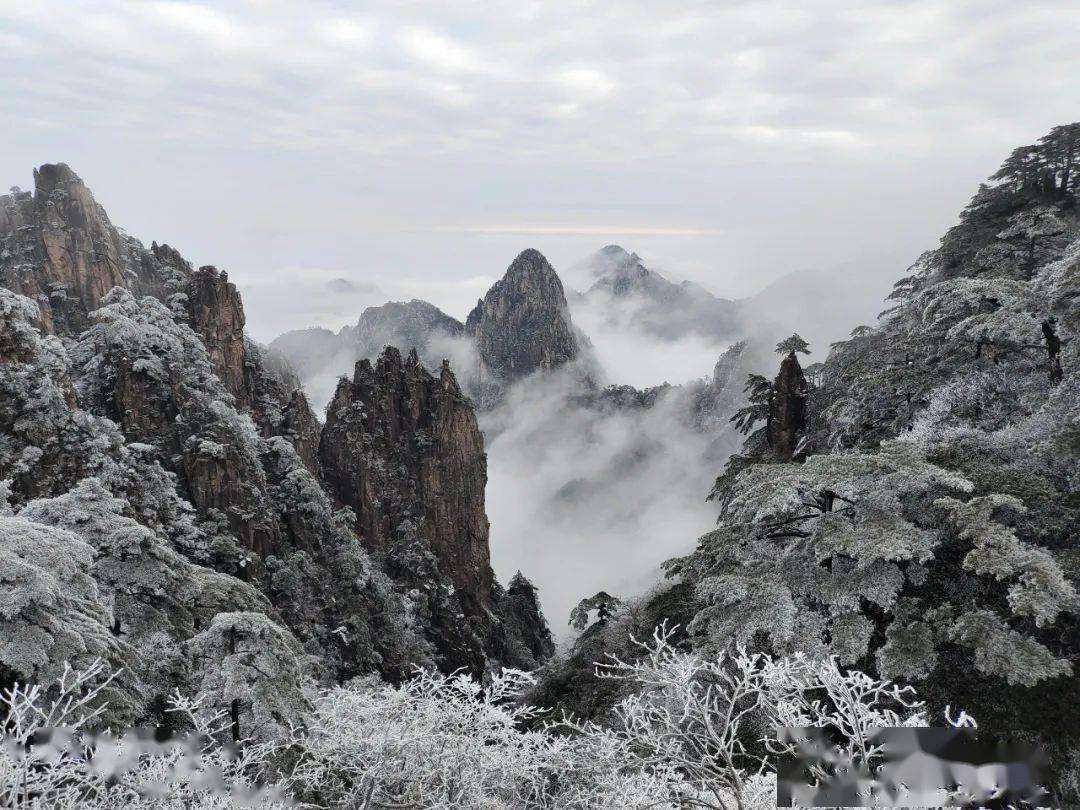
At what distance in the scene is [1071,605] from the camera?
9.55m

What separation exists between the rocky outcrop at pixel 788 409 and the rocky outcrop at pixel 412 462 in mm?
46334

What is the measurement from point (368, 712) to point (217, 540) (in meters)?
31.3

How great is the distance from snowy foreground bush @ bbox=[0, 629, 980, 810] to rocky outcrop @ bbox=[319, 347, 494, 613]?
52.2 metres

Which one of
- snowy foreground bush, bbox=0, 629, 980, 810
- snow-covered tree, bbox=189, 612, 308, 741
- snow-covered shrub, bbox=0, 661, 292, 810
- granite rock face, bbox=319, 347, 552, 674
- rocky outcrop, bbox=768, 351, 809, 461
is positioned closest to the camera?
snow-covered shrub, bbox=0, 661, 292, 810

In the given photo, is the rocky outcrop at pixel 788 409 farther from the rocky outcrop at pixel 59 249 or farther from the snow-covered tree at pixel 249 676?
the rocky outcrop at pixel 59 249

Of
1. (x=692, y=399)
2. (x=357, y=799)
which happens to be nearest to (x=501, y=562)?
(x=692, y=399)

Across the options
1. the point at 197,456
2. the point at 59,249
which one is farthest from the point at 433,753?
the point at 59,249

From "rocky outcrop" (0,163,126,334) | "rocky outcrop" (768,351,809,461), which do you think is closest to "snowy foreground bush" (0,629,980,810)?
"rocky outcrop" (768,351,809,461)

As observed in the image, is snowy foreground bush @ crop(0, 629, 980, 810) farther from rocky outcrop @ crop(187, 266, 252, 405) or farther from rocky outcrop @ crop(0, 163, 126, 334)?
rocky outcrop @ crop(187, 266, 252, 405)

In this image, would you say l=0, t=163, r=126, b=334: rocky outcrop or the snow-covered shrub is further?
l=0, t=163, r=126, b=334: rocky outcrop

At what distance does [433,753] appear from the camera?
10.9 metres

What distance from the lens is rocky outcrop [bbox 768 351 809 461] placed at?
91.9ft

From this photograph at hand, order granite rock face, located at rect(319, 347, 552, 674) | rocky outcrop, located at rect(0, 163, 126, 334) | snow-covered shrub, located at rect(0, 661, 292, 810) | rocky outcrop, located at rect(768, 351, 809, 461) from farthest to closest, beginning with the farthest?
1. granite rock face, located at rect(319, 347, 552, 674)
2. rocky outcrop, located at rect(0, 163, 126, 334)
3. rocky outcrop, located at rect(768, 351, 809, 461)
4. snow-covered shrub, located at rect(0, 661, 292, 810)

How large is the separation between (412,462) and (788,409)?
5144 cm
